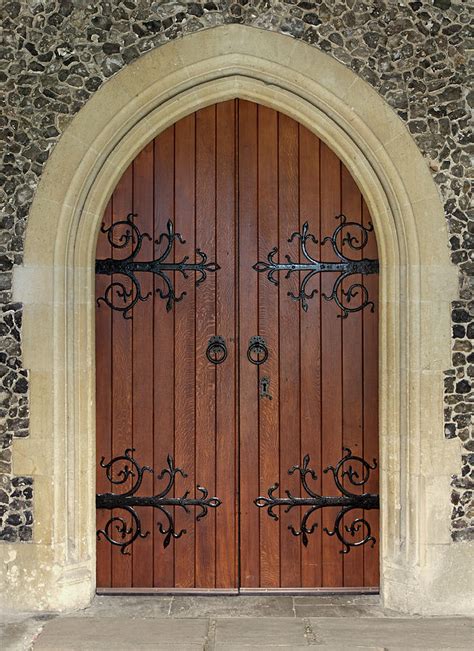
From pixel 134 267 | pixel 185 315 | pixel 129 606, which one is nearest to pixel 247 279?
pixel 185 315

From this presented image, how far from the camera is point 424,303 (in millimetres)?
3809

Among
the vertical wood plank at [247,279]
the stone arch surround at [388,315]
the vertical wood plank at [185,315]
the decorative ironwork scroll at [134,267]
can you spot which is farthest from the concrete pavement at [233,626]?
the decorative ironwork scroll at [134,267]

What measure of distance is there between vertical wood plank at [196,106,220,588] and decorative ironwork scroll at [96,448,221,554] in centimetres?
14

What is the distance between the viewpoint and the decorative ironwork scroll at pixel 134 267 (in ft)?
13.4

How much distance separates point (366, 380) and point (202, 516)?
4.04 feet

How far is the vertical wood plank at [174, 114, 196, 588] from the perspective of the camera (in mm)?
4078

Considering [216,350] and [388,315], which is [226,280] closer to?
[216,350]

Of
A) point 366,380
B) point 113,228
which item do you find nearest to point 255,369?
point 366,380

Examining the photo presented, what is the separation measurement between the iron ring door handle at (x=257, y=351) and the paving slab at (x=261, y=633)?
1.38 metres

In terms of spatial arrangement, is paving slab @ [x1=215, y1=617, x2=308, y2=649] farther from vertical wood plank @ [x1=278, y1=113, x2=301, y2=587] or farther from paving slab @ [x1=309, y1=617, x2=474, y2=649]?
vertical wood plank @ [x1=278, y1=113, x2=301, y2=587]

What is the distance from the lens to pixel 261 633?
3551 millimetres

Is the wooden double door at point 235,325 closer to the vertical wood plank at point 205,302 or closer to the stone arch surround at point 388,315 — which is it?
the vertical wood plank at point 205,302

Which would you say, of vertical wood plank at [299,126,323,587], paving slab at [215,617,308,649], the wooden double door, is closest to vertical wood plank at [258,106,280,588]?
the wooden double door

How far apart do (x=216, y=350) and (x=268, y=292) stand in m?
0.45
